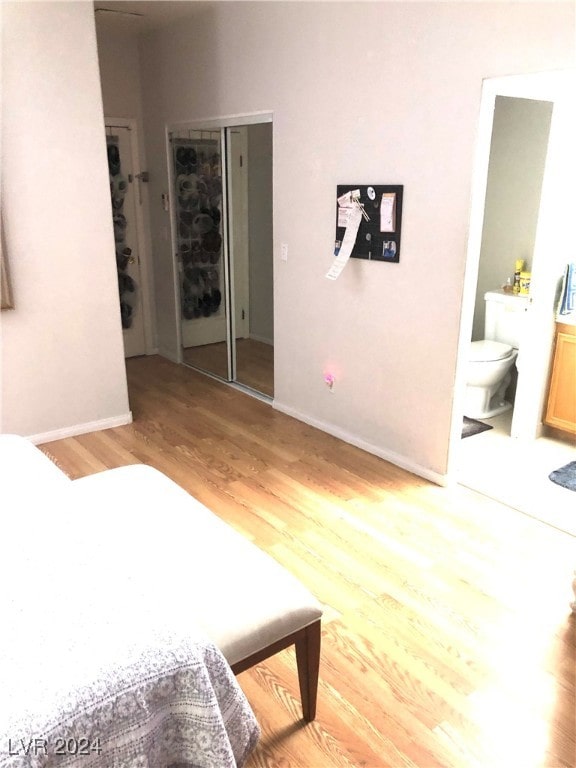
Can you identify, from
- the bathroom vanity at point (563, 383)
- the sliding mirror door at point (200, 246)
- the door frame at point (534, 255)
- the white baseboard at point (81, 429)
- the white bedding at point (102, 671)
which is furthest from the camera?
the sliding mirror door at point (200, 246)

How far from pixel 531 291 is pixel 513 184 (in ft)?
3.36

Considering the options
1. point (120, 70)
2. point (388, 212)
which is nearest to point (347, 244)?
point (388, 212)

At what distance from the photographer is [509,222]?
402 cm

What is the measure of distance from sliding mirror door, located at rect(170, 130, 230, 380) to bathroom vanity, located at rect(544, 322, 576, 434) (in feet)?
7.85

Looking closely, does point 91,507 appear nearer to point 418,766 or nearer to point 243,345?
point 418,766

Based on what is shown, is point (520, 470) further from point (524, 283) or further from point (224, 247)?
point (224, 247)

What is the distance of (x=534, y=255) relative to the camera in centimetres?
335

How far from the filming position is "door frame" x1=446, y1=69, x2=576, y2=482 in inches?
100

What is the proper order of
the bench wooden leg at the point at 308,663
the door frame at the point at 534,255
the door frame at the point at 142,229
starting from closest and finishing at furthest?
the bench wooden leg at the point at 308,663 < the door frame at the point at 534,255 < the door frame at the point at 142,229

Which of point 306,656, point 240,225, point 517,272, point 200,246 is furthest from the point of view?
point 240,225

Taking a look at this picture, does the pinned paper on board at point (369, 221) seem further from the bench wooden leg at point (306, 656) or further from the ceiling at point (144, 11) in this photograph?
the bench wooden leg at point (306, 656)

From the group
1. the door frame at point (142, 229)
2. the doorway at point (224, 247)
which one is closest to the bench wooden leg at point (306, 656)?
the doorway at point (224, 247)

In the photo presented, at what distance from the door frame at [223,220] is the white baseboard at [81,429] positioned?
1038mm

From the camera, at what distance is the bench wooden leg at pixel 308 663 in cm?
163
